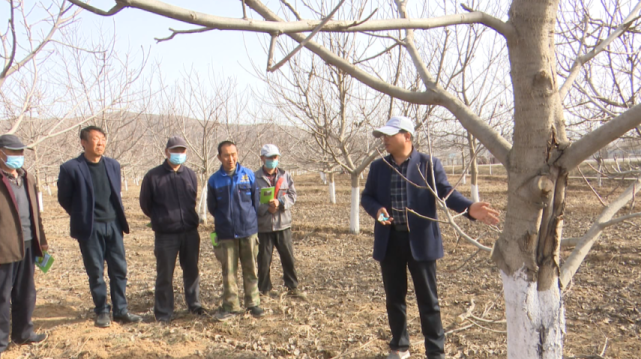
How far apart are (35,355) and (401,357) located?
3085mm

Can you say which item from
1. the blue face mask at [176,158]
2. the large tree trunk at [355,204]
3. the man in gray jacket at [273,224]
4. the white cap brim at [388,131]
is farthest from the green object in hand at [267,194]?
the large tree trunk at [355,204]

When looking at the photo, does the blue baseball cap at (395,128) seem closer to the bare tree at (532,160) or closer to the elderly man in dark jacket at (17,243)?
the bare tree at (532,160)

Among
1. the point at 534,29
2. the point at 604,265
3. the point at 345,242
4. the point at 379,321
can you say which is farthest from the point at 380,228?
the point at 345,242

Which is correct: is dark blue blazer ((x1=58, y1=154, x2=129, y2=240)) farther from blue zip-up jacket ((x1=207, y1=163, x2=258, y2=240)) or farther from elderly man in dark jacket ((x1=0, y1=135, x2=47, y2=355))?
blue zip-up jacket ((x1=207, y1=163, x2=258, y2=240))

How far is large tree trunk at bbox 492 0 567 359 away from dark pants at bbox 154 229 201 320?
11.0ft

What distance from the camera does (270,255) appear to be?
5281 millimetres

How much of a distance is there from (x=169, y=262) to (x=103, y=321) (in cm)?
81

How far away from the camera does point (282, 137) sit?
1096 inches

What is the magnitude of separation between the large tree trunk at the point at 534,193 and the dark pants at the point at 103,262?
3.73m

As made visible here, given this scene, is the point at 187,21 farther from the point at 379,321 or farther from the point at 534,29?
the point at 379,321

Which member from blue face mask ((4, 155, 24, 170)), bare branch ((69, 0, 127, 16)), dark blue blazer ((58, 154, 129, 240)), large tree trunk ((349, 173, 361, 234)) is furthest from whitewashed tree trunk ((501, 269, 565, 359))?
large tree trunk ((349, 173, 361, 234))

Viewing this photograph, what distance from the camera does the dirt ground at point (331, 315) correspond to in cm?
364

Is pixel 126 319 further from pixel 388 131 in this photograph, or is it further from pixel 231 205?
pixel 388 131

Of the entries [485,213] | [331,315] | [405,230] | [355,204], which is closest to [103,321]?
[331,315]
